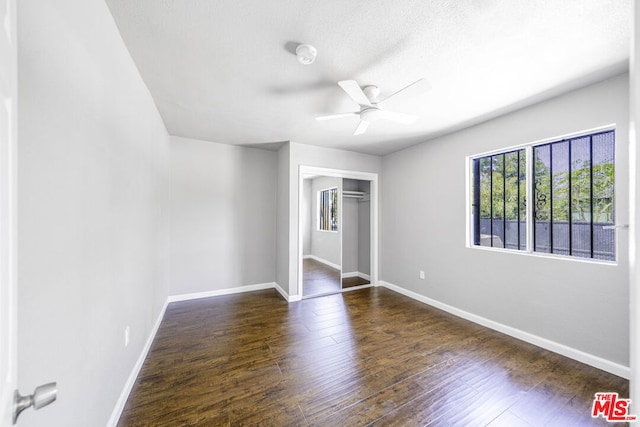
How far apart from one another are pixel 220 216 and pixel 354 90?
2945mm

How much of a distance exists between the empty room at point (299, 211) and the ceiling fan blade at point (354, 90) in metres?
0.02

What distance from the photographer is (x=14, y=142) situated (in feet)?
1.92

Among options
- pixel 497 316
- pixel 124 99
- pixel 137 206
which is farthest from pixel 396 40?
pixel 497 316

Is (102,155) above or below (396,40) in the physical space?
below

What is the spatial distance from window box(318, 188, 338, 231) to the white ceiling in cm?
208

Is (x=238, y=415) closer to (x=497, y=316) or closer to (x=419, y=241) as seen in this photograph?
(x=497, y=316)

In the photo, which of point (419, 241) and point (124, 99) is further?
point (419, 241)

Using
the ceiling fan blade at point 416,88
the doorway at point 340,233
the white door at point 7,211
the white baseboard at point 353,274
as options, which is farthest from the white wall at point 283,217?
the white door at point 7,211

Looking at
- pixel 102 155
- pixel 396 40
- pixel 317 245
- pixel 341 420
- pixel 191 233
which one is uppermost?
pixel 396 40

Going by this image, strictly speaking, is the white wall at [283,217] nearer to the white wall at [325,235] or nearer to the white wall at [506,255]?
the white wall at [325,235]

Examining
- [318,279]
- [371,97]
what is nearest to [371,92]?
[371,97]

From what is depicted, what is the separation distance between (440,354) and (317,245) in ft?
10.7

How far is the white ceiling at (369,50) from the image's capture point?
1424mm

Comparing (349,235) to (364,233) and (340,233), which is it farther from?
(340,233)
